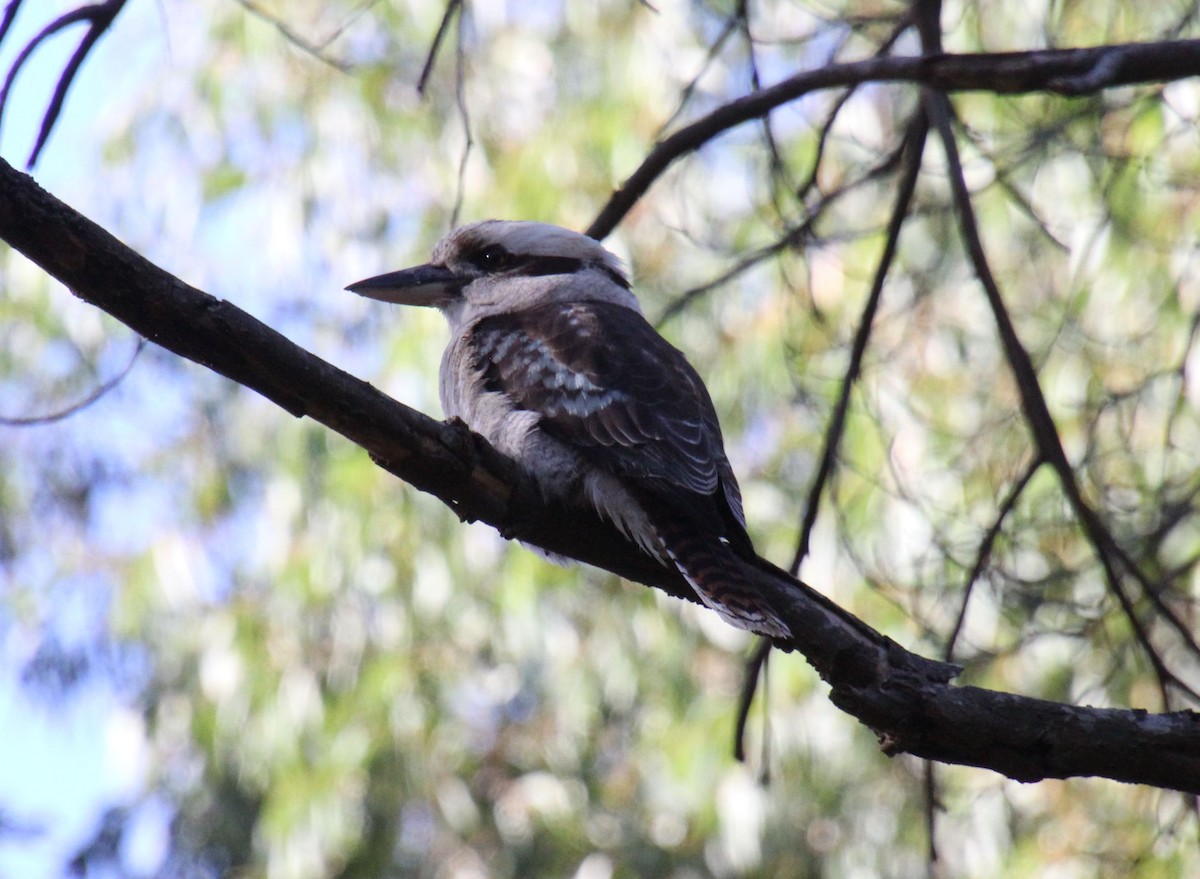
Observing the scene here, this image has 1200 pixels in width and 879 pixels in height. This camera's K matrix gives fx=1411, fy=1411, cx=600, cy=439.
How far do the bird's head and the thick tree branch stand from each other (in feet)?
3.43

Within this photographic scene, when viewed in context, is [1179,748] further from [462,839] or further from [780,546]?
[462,839]

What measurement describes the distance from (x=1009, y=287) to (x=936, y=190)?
0.77 metres

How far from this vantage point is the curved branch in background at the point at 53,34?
6.25ft


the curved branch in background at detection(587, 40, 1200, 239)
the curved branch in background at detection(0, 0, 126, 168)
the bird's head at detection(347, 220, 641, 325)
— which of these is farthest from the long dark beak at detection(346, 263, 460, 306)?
the curved branch in background at detection(587, 40, 1200, 239)

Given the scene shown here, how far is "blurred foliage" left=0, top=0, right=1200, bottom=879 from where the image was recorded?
4133 millimetres

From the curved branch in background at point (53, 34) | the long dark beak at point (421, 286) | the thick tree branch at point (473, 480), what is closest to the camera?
the thick tree branch at point (473, 480)

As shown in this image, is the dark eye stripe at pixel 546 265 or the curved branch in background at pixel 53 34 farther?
the dark eye stripe at pixel 546 265

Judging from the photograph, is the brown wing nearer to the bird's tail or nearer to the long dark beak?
the bird's tail

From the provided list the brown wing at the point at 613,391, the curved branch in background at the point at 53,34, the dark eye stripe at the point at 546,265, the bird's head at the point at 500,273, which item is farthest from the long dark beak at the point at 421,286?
the curved branch in background at the point at 53,34

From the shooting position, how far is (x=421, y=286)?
2875mm

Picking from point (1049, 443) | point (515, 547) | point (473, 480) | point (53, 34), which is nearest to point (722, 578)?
point (473, 480)

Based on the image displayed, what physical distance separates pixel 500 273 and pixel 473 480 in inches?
46.2

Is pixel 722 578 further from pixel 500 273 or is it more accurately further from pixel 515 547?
pixel 515 547

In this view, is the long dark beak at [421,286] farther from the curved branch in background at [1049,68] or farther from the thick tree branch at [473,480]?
the curved branch in background at [1049,68]
